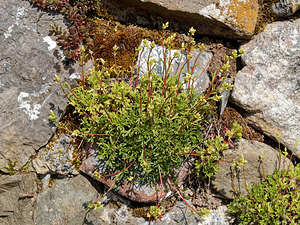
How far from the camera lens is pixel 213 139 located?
4.63 m

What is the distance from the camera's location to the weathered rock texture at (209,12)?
15.6 ft

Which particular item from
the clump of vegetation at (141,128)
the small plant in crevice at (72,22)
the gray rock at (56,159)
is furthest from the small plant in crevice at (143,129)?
the small plant in crevice at (72,22)

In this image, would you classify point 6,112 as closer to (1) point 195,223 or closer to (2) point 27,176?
(2) point 27,176

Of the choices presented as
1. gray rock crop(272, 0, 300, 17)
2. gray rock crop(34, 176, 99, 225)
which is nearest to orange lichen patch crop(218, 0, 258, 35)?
gray rock crop(272, 0, 300, 17)

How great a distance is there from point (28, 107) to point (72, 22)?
5.40ft

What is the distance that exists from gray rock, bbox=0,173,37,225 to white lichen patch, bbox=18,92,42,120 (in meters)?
0.95

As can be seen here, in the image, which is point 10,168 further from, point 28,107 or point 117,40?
point 117,40

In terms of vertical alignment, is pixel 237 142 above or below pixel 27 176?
above

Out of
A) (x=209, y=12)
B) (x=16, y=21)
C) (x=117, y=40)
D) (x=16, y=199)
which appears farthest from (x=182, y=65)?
(x=16, y=199)

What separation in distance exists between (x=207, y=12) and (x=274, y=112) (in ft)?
6.96

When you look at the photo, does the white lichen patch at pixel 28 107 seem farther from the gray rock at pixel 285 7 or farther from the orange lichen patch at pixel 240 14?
the gray rock at pixel 285 7

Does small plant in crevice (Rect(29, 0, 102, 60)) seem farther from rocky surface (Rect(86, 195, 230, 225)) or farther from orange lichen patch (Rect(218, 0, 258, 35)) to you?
rocky surface (Rect(86, 195, 230, 225))

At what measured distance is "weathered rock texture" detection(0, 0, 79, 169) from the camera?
4312 millimetres

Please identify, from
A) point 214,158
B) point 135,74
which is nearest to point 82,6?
point 135,74
